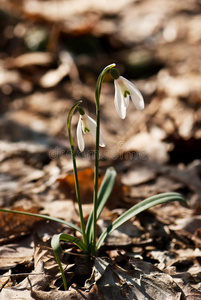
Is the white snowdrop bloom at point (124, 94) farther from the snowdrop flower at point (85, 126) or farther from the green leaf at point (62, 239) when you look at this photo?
the green leaf at point (62, 239)

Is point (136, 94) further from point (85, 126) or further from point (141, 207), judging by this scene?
point (141, 207)

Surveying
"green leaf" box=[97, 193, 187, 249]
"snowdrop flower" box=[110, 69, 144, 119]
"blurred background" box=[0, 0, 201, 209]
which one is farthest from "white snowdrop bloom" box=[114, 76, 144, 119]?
"blurred background" box=[0, 0, 201, 209]

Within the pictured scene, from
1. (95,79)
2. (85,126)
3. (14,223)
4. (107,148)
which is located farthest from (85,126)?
(95,79)

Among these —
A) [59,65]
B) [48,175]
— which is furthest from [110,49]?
[48,175]

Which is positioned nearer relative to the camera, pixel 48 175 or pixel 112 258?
pixel 112 258

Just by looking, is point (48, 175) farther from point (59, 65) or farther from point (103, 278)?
point (59, 65)

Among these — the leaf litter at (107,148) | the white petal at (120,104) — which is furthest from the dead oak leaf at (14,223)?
the white petal at (120,104)
